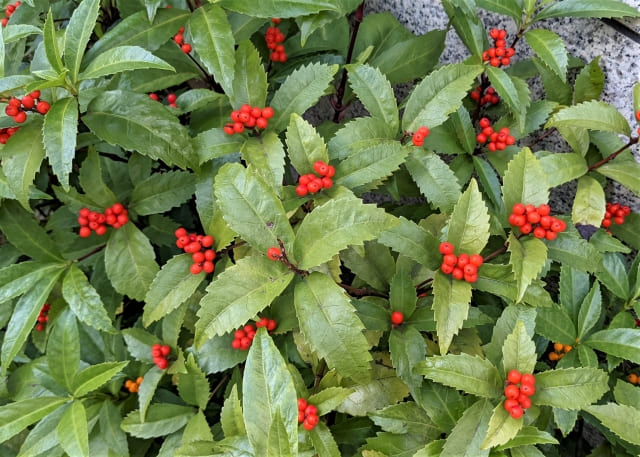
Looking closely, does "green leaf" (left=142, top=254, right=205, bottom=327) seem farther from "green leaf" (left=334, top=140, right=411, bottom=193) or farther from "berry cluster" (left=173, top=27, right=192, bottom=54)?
"berry cluster" (left=173, top=27, right=192, bottom=54)

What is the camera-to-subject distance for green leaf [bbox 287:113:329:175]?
1201mm

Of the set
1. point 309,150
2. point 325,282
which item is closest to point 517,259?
point 325,282

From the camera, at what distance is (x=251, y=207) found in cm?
108

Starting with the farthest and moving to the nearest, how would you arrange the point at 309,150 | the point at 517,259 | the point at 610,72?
the point at 610,72 < the point at 309,150 < the point at 517,259

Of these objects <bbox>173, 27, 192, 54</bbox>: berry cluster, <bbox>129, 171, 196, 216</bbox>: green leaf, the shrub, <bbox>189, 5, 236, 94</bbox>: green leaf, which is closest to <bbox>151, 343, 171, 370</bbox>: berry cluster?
the shrub

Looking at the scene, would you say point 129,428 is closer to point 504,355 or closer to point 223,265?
point 223,265

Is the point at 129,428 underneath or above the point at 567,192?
underneath

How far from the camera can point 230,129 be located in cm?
128

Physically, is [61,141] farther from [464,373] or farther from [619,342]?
[619,342]

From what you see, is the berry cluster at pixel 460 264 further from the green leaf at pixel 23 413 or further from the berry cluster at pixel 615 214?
the green leaf at pixel 23 413

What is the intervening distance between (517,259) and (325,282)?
1.28 feet

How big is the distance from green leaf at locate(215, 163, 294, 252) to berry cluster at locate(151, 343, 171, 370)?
0.51m

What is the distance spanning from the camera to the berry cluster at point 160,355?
139 centimetres

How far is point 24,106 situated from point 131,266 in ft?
1.52
